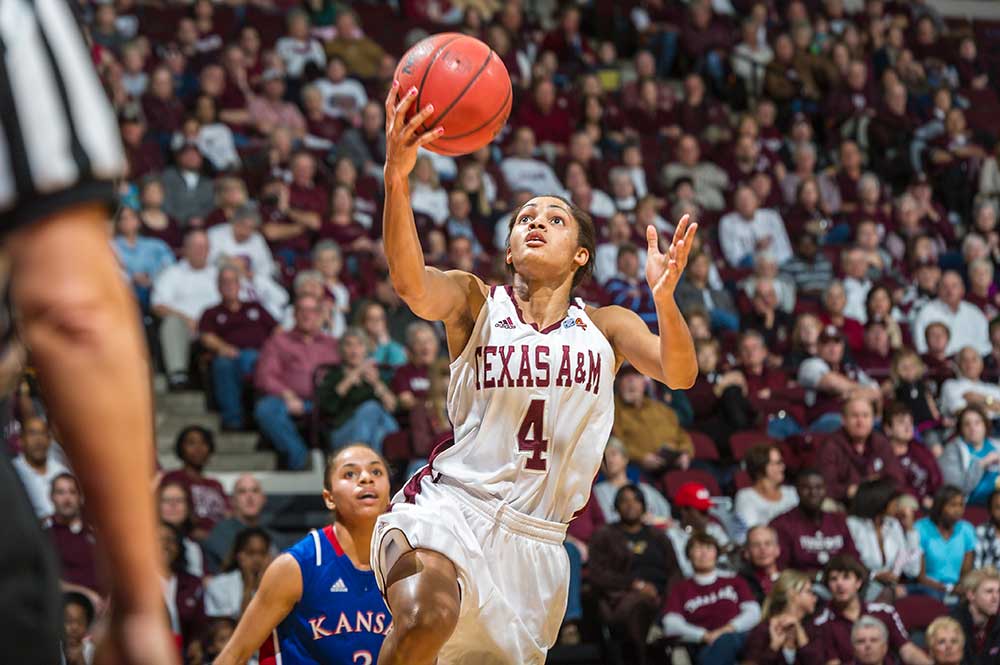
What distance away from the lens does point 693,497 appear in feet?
29.2

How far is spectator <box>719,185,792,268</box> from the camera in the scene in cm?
1281

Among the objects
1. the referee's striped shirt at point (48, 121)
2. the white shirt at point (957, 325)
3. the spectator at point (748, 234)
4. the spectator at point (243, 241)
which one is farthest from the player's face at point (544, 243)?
the spectator at point (748, 234)

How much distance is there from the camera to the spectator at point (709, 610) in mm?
7906

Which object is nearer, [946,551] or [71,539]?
[71,539]

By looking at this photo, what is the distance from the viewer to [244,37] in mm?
12625

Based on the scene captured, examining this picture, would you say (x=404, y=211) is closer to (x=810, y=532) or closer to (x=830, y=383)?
(x=810, y=532)

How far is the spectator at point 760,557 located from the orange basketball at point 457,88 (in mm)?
4511

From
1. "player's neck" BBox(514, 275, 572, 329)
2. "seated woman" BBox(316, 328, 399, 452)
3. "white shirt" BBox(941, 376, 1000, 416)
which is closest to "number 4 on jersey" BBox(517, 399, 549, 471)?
"player's neck" BBox(514, 275, 572, 329)

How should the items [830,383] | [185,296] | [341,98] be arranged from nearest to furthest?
[185,296] < [830,383] < [341,98]

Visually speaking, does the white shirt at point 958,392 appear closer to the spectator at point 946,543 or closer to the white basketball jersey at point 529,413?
the spectator at point 946,543

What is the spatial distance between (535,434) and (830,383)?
655 cm

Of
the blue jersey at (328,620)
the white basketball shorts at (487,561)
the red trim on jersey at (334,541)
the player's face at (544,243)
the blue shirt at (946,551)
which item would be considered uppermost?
the player's face at (544,243)

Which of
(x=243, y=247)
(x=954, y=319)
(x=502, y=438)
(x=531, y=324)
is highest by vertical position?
(x=531, y=324)

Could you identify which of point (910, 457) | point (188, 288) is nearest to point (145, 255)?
point (188, 288)
